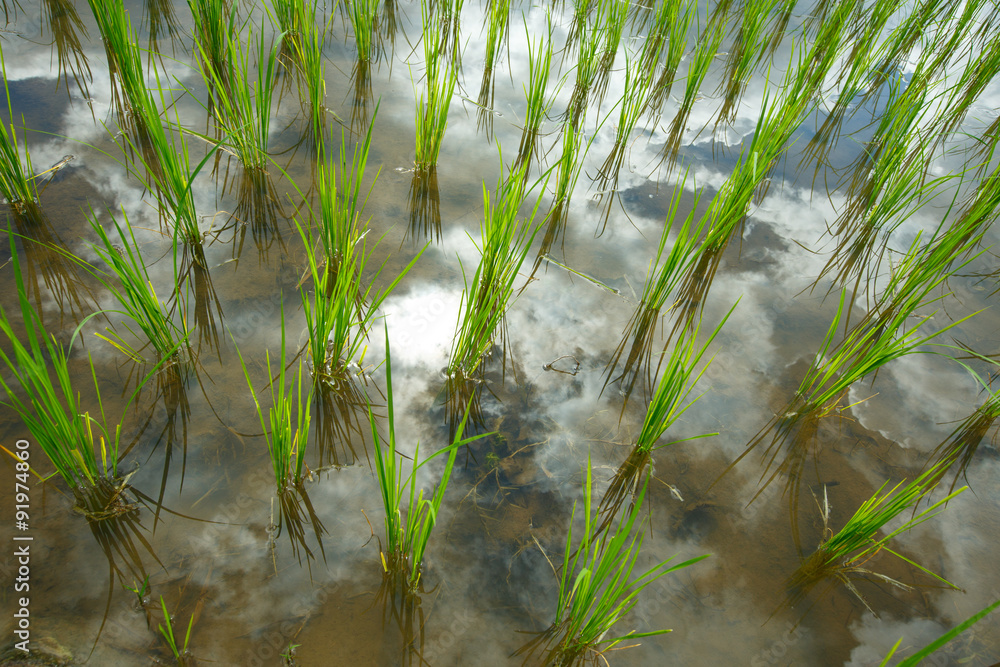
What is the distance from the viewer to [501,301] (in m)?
1.69

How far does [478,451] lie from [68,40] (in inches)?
116

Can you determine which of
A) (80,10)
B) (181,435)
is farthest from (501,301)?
(80,10)

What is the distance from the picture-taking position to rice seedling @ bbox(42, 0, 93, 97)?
8.28 feet

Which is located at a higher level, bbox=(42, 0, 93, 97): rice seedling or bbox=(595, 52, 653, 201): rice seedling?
bbox=(42, 0, 93, 97): rice seedling

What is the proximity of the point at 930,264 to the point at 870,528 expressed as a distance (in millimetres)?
1118

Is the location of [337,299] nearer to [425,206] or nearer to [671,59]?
[425,206]

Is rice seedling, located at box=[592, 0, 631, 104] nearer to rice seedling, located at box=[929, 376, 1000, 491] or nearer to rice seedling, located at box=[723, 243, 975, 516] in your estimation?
rice seedling, located at box=[723, 243, 975, 516]

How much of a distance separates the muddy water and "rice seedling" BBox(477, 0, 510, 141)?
0.64 feet

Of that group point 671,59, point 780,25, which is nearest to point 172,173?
point 671,59

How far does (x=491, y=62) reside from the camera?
2.97 m

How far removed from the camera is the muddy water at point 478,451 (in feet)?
4.09

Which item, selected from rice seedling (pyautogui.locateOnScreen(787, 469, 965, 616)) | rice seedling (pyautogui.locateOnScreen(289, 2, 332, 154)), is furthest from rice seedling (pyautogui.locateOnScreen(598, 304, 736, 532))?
rice seedling (pyautogui.locateOnScreen(289, 2, 332, 154))

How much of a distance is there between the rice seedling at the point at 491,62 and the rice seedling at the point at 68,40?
1.77 meters

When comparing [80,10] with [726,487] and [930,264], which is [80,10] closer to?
[726,487]
